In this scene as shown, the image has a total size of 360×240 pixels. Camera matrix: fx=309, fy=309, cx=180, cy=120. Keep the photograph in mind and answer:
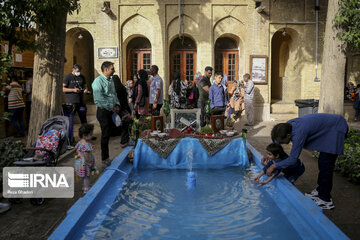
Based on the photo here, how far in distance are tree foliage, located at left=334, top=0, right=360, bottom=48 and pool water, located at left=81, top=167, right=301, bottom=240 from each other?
443 cm

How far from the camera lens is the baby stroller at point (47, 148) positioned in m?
4.32

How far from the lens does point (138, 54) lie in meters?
13.4

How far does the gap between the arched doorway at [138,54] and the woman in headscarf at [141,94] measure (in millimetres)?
5083

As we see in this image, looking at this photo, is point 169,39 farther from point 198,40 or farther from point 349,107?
point 349,107

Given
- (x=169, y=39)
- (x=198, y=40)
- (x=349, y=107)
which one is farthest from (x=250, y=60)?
(x=349, y=107)

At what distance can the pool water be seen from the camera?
→ 3.33 m

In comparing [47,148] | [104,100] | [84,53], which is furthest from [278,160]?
[84,53]

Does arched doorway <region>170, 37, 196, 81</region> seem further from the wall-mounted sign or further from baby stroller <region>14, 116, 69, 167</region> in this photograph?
baby stroller <region>14, 116, 69, 167</region>

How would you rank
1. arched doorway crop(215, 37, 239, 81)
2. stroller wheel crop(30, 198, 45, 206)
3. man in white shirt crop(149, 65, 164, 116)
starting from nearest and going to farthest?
stroller wheel crop(30, 198, 45, 206), man in white shirt crop(149, 65, 164, 116), arched doorway crop(215, 37, 239, 81)

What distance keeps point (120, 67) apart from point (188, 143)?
7.43m

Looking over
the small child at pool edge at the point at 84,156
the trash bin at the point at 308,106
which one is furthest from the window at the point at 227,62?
the small child at pool edge at the point at 84,156

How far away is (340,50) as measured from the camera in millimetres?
7297

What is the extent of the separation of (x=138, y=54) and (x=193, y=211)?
10435 millimetres

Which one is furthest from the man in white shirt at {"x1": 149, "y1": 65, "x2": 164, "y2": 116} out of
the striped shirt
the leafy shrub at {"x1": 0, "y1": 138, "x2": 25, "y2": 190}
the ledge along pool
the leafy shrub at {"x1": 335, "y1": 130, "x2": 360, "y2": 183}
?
the leafy shrub at {"x1": 335, "y1": 130, "x2": 360, "y2": 183}
